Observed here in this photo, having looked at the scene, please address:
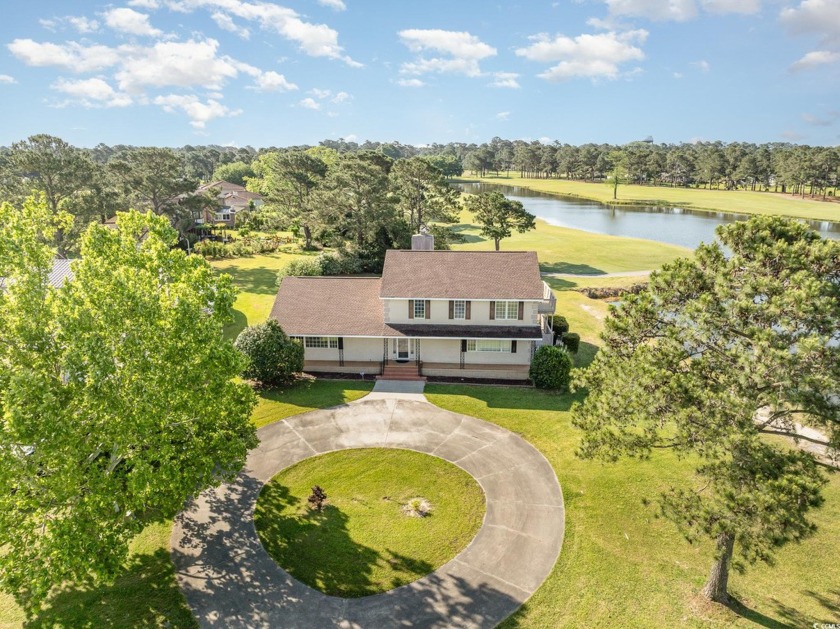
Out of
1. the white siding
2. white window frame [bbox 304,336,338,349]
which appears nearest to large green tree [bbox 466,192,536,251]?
the white siding

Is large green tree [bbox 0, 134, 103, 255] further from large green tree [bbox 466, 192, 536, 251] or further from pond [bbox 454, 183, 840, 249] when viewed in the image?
pond [bbox 454, 183, 840, 249]

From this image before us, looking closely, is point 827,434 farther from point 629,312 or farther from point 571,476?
point 571,476

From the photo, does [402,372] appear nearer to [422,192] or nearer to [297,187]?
[422,192]

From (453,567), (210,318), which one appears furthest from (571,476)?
(210,318)

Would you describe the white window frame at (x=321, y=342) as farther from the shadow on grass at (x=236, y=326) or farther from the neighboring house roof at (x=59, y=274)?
the neighboring house roof at (x=59, y=274)

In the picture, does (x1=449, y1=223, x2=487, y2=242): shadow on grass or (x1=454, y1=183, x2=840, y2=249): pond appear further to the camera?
(x1=454, y1=183, x2=840, y2=249): pond
